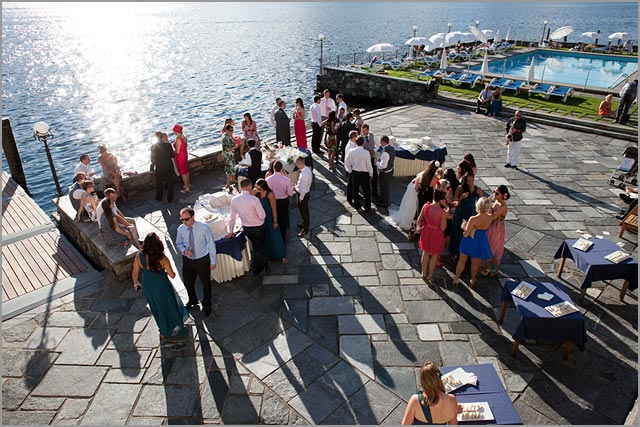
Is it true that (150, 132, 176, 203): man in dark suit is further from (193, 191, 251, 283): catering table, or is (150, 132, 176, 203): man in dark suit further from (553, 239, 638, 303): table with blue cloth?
(553, 239, 638, 303): table with blue cloth

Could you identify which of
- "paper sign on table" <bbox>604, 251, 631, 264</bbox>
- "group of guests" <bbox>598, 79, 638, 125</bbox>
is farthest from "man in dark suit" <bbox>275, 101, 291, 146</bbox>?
"group of guests" <bbox>598, 79, 638, 125</bbox>

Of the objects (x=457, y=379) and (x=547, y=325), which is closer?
(x=457, y=379)

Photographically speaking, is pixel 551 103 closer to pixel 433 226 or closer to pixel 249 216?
pixel 433 226

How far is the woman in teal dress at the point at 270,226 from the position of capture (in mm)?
6449

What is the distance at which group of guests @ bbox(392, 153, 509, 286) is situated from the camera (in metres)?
6.12

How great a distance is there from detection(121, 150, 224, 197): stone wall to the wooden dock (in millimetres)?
1696

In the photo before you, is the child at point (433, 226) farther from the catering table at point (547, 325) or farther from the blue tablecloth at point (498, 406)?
the blue tablecloth at point (498, 406)

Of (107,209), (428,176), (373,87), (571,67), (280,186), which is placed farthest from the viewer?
(571,67)

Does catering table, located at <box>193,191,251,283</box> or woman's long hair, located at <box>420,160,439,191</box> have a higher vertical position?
woman's long hair, located at <box>420,160,439,191</box>

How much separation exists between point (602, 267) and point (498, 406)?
3.22 metres

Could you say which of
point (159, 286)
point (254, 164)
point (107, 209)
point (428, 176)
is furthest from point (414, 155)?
point (159, 286)

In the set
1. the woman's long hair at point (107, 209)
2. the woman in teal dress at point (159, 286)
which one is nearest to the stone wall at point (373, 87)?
the woman's long hair at point (107, 209)

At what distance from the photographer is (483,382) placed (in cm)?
404

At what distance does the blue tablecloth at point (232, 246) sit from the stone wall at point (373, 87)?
582 inches
